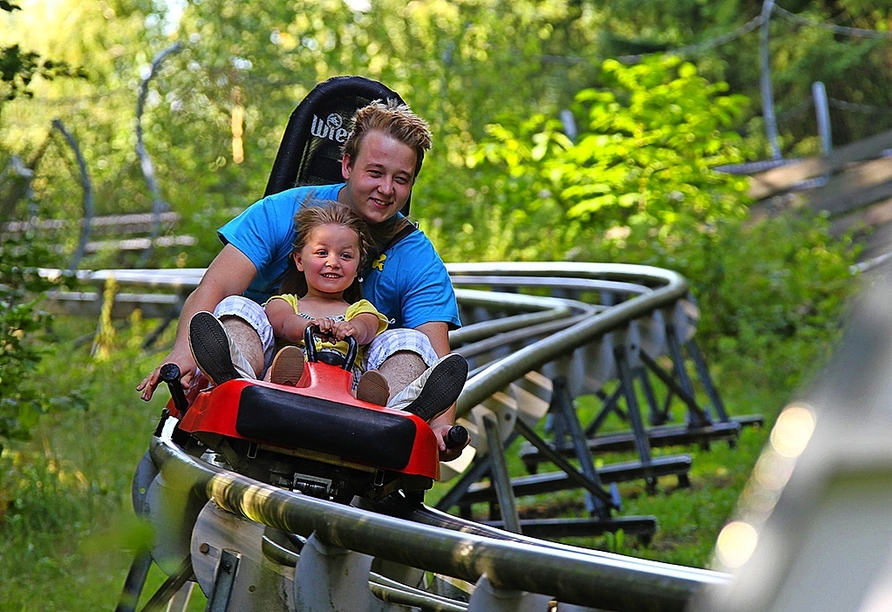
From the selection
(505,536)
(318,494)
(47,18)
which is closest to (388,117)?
(318,494)

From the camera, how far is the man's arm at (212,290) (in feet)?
10.1

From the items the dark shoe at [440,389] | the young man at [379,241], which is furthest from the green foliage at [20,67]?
the dark shoe at [440,389]

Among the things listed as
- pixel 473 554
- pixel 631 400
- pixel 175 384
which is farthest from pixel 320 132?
pixel 631 400

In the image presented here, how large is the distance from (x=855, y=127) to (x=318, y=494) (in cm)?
1696

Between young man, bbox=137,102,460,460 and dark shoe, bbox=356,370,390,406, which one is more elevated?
young man, bbox=137,102,460,460

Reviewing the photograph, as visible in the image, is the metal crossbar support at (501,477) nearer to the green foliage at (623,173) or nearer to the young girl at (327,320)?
the young girl at (327,320)

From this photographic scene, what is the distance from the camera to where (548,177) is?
1156cm

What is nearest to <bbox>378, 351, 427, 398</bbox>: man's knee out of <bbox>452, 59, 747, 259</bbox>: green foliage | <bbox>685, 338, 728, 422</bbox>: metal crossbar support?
<bbox>685, 338, 728, 422</bbox>: metal crossbar support

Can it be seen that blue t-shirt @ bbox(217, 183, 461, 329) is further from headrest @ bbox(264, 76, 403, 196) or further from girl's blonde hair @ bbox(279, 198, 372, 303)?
headrest @ bbox(264, 76, 403, 196)

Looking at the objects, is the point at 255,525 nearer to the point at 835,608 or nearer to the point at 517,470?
the point at 835,608

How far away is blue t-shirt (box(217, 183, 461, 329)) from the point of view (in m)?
3.36

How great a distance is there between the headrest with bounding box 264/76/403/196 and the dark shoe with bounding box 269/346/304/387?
1.35 metres

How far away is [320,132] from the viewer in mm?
4062

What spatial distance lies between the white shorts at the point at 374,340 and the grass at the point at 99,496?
64 centimetres
